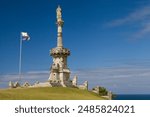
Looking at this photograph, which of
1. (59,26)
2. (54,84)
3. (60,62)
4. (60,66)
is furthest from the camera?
(59,26)

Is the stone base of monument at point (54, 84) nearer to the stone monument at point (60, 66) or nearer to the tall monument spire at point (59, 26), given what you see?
the stone monument at point (60, 66)

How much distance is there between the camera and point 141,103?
2994cm

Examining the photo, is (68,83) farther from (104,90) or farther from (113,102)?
(113,102)

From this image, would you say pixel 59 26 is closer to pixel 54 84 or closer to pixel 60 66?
pixel 60 66

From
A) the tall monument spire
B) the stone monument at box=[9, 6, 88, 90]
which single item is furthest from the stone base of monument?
the tall monument spire

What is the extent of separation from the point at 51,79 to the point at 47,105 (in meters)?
61.9

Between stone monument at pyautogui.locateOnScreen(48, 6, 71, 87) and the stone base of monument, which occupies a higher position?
stone monument at pyautogui.locateOnScreen(48, 6, 71, 87)

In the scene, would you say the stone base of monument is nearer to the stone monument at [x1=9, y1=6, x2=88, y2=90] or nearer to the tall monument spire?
the stone monument at [x1=9, y1=6, x2=88, y2=90]

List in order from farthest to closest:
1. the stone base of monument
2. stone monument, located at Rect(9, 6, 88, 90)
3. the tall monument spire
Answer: the tall monument spire
stone monument, located at Rect(9, 6, 88, 90)
the stone base of monument

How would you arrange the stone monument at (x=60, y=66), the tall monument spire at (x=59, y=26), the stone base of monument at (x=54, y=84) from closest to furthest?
the stone base of monument at (x=54, y=84), the stone monument at (x=60, y=66), the tall monument spire at (x=59, y=26)

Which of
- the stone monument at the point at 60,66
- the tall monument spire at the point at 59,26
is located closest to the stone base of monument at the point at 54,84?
the stone monument at the point at 60,66

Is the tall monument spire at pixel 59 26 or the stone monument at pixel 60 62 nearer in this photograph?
the stone monument at pixel 60 62

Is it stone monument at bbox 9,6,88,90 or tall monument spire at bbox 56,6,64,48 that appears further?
tall monument spire at bbox 56,6,64,48

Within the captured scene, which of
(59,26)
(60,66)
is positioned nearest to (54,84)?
(60,66)
